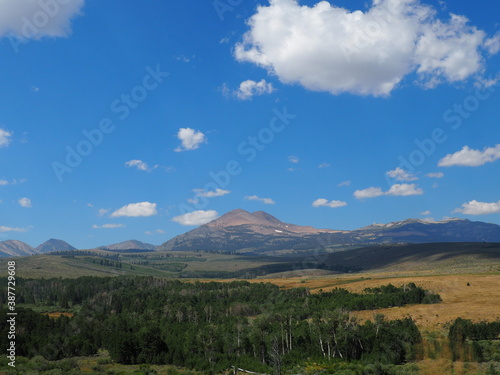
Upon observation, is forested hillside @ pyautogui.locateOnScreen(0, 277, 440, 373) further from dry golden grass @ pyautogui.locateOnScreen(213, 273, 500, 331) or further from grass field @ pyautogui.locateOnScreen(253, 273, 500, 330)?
grass field @ pyautogui.locateOnScreen(253, 273, 500, 330)

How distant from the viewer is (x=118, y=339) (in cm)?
8606

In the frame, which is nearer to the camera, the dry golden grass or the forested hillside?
the forested hillside

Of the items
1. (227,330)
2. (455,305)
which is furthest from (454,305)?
(227,330)

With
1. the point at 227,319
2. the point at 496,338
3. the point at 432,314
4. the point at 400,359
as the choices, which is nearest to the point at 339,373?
the point at 400,359

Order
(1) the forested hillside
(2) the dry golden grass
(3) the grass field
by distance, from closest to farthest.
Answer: (1) the forested hillside < (2) the dry golden grass < (3) the grass field

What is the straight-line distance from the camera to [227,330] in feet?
309

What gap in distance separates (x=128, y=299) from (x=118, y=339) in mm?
68289

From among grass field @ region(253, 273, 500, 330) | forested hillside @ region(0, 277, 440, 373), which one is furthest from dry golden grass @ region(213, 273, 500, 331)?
forested hillside @ region(0, 277, 440, 373)

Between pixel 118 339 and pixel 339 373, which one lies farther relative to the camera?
pixel 118 339

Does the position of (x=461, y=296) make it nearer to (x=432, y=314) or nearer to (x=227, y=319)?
(x=432, y=314)

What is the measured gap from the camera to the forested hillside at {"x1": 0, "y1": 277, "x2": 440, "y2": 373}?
2876 inches

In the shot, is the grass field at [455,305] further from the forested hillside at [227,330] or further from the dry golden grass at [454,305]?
the forested hillside at [227,330]

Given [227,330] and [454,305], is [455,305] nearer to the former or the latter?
[454,305]

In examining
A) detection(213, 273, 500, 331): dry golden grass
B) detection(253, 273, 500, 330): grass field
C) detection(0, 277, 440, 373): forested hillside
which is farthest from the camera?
detection(253, 273, 500, 330): grass field
